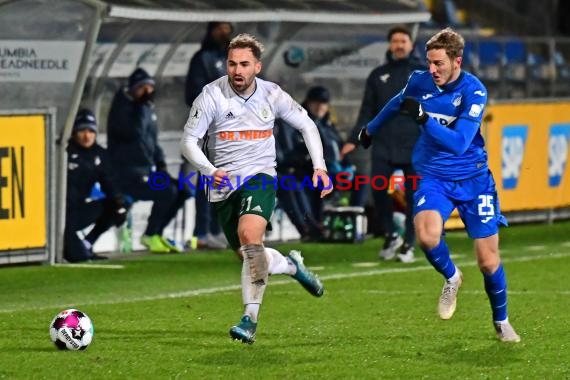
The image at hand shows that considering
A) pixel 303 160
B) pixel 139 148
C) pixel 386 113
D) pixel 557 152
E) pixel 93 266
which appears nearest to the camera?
pixel 386 113

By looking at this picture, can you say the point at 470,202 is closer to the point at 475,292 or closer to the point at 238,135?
the point at 238,135

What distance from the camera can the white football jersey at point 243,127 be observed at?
10.7 metres

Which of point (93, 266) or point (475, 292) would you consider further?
point (93, 266)

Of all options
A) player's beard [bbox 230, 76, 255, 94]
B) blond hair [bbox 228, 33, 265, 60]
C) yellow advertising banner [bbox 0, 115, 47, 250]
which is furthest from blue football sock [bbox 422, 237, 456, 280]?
yellow advertising banner [bbox 0, 115, 47, 250]

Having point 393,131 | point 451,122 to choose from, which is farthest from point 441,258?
point 393,131

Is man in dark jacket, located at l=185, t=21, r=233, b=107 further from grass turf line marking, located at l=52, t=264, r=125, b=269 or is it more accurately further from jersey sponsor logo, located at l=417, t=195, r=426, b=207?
jersey sponsor logo, located at l=417, t=195, r=426, b=207

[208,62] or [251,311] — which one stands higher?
[208,62]

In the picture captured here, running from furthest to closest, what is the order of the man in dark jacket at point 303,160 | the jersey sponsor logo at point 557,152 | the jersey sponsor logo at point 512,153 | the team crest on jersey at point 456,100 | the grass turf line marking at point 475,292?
the jersey sponsor logo at point 557,152 < the jersey sponsor logo at point 512,153 < the man in dark jacket at point 303,160 < the grass turf line marking at point 475,292 < the team crest on jersey at point 456,100

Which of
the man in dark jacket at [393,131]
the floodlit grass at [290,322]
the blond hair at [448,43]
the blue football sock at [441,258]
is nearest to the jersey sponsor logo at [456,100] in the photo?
the blond hair at [448,43]

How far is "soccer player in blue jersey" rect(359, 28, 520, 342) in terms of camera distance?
34.0 ft

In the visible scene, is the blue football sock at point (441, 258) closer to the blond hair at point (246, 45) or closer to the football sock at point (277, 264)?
the football sock at point (277, 264)

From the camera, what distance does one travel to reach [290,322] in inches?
457

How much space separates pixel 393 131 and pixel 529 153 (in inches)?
174

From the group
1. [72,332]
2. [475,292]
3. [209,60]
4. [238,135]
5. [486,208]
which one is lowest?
[475,292]
